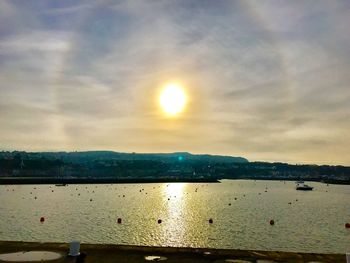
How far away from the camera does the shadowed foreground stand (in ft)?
77.8

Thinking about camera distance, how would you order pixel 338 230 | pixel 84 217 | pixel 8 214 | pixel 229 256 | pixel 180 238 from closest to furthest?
pixel 229 256 → pixel 180 238 → pixel 338 230 → pixel 84 217 → pixel 8 214

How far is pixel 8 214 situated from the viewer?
3334 inches

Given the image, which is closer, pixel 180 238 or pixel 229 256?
pixel 229 256

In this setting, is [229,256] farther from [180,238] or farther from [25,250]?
[180,238]

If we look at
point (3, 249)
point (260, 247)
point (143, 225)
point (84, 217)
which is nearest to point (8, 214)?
point (84, 217)

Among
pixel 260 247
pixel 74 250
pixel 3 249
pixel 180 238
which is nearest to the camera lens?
pixel 74 250

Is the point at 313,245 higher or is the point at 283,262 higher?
the point at 283,262

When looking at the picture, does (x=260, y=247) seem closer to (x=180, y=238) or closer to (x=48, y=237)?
(x=180, y=238)

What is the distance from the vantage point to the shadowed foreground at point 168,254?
2370 centimetres

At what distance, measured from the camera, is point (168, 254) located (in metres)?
25.1

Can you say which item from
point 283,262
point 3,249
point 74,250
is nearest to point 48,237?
point 3,249

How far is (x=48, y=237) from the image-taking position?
54500 mm

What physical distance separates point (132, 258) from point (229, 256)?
5.90 meters

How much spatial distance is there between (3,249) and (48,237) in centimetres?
2933
